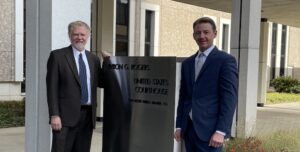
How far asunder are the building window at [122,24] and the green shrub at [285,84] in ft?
39.0

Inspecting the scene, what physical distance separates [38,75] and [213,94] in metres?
2.26

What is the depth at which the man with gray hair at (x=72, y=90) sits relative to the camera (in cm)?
423

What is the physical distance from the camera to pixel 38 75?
510 cm

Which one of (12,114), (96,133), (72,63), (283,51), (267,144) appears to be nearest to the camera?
(72,63)

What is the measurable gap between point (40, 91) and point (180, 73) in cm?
172

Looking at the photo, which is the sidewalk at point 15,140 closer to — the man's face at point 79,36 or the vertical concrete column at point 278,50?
the man's face at point 79,36

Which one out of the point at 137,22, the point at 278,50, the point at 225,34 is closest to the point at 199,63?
the point at 137,22

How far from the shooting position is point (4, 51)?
17.0 meters

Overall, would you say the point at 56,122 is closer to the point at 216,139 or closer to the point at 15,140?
the point at 216,139

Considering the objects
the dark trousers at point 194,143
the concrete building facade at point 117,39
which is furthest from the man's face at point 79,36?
the dark trousers at point 194,143

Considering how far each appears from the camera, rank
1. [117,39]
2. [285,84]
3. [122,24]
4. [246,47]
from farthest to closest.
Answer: [285,84] → [122,24] → [117,39] → [246,47]

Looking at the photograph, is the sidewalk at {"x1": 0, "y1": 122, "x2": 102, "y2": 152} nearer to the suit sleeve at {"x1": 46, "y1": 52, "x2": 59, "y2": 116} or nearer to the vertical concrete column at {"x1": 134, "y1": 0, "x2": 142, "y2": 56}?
the suit sleeve at {"x1": 46, "y1": 52, "x2": 59, "y2": 116}

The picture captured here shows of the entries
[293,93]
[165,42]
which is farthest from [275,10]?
[293,93]

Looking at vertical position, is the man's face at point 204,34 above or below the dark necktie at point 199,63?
above
